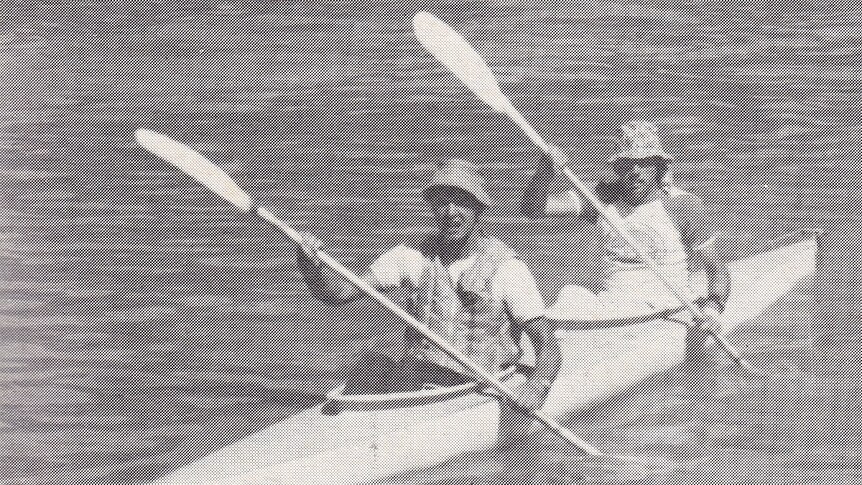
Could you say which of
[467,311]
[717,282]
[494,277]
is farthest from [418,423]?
[717,282]

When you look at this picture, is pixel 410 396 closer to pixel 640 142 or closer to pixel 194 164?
pixel 194 164

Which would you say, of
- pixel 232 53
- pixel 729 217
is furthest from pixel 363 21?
pixel 729 217

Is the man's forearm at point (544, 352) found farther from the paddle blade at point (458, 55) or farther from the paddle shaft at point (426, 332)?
the paddle blade at point (458, 55)

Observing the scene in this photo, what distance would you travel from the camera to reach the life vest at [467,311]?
14.3m

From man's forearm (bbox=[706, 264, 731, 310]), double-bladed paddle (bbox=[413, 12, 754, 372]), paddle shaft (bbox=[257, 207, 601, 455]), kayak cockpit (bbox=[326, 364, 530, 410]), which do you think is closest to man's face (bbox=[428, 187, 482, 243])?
paddle shaft (bbox=[257, 207, 601, 455])

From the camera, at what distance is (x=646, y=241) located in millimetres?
17344

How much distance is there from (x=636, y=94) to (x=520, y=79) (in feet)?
5.45

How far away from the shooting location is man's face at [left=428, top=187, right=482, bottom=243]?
13711 millimetres

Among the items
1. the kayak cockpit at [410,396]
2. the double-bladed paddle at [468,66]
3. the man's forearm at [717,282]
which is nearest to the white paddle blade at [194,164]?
the kayak cockpit at [410,396]

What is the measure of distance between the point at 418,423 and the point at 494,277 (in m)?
1.17

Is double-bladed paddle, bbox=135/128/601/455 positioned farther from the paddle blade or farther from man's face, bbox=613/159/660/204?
man's face, bbox=613/159/660/204

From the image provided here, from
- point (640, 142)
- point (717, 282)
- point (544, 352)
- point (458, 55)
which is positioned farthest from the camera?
point (717, 282)

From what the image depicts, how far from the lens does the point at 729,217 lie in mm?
22031

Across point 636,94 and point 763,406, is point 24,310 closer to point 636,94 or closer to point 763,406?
point 763,406
